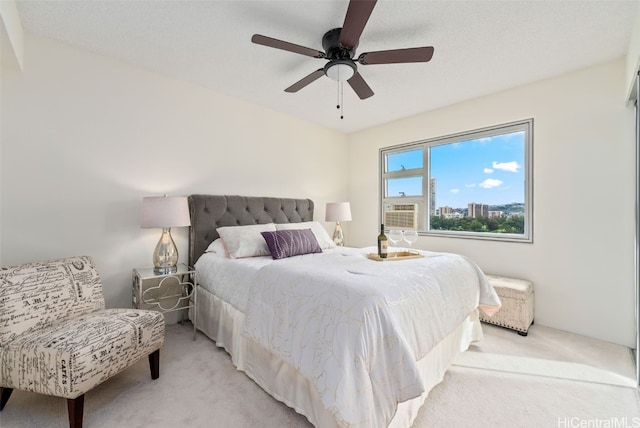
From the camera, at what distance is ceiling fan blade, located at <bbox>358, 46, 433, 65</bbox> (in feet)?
5.89

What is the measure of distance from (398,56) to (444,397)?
233 cm

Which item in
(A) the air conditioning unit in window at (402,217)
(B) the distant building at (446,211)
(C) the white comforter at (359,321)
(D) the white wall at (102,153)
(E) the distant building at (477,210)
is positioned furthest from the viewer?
(A) the air conditioning unit in window at (402,217)

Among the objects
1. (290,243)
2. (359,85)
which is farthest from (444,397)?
(359,85)

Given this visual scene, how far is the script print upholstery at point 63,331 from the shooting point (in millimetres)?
1384

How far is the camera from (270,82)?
2.86m

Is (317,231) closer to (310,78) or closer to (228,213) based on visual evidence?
(228,213)

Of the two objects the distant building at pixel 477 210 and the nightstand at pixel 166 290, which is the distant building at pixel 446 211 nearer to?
the distant building at pixel 477 210

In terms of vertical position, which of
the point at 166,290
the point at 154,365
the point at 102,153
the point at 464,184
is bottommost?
the point at 154,365

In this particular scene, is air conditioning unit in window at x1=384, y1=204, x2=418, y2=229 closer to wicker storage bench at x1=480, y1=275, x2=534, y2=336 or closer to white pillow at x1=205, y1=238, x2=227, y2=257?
wicker storage bench at x1=480, y1=275, x2=534, y2=336

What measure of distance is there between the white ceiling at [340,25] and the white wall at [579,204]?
0.88 feet

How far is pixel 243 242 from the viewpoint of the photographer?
8.53 ft

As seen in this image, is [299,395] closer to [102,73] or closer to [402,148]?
[102,73]

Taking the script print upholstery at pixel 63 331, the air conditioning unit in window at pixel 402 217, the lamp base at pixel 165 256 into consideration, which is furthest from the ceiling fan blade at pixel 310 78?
the air conditioning unit in window at pixel 402 217

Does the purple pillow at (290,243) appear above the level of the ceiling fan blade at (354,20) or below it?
below
